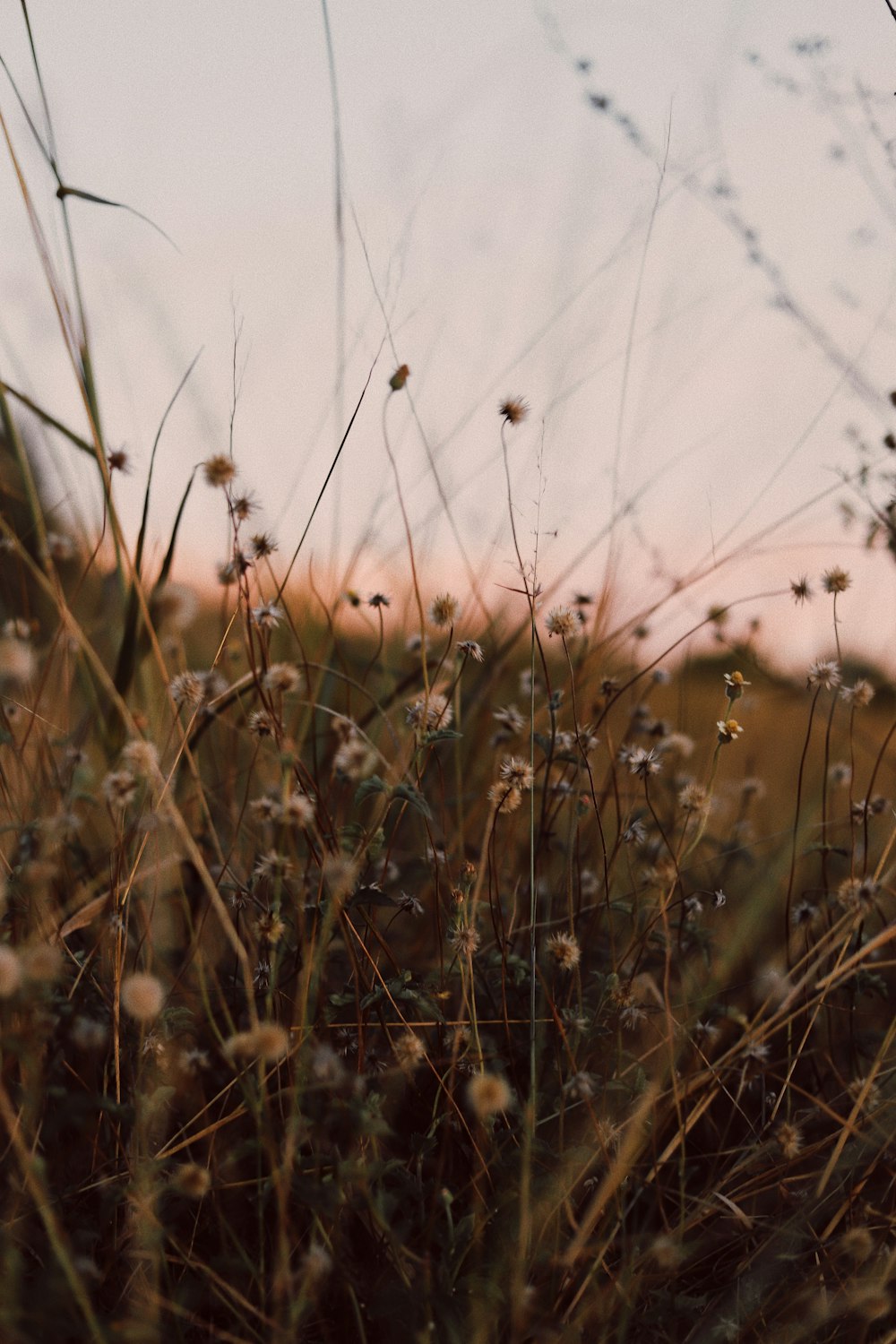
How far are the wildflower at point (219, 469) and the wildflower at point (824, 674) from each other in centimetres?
92

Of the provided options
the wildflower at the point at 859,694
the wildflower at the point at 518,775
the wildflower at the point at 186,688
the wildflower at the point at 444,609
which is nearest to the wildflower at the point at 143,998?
the wildflower at the point at 186,688

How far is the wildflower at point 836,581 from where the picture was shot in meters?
1.59

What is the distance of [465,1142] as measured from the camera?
4.13ft

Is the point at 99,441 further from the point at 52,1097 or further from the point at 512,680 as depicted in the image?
the point at 512,680

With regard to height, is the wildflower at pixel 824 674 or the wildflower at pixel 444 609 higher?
the wildflower at pixel 444 609

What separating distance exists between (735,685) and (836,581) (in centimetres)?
32

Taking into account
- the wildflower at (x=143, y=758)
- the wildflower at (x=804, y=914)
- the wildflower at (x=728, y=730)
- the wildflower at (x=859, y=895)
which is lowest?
the wildflower at (x=804, y=914)

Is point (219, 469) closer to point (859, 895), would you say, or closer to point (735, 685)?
point (735, 685)

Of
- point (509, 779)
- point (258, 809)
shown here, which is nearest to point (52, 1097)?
point (258, 809)

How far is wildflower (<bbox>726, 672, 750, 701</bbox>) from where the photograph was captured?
1.39 m

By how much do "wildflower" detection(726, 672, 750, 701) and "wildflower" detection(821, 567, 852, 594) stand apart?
0.29 metres

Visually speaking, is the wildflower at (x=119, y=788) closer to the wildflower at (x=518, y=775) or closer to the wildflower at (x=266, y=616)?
the wildflower at (x=266, y=616)

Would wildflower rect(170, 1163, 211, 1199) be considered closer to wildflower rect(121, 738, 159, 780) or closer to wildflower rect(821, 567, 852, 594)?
wildflower rect(121, 738, 159, 780)

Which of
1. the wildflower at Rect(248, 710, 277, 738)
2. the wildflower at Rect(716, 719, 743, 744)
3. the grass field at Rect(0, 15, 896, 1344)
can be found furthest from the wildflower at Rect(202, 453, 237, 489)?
the wildflower at Rect(716, 719, 743, 744)
